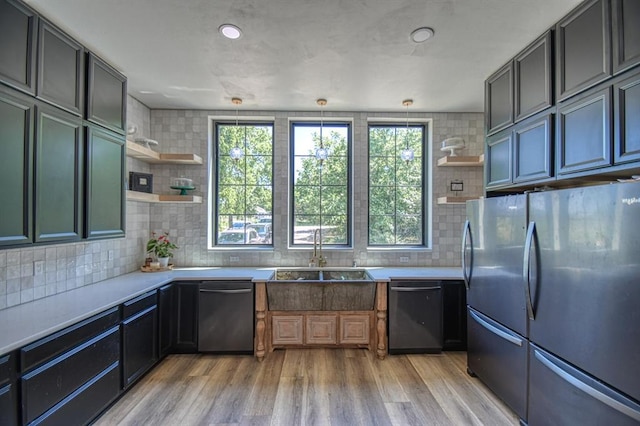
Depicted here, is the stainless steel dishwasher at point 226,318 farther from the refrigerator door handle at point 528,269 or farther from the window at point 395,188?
the refrigerator door handle at point 528,269

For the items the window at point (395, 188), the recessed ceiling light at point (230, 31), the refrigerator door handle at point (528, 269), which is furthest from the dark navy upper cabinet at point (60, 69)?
the refrigerator door handle at point (528, 269)

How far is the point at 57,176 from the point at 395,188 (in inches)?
131

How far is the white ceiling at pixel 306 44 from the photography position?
1.81 meters

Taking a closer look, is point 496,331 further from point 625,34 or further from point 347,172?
point 347,172

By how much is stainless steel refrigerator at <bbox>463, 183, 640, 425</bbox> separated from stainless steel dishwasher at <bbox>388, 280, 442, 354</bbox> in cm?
61

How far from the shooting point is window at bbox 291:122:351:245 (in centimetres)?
374

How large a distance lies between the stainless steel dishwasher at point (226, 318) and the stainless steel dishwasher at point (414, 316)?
1480 millimetres

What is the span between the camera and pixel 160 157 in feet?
10.6

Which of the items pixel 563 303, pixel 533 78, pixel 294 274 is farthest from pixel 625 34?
pixel 294 274

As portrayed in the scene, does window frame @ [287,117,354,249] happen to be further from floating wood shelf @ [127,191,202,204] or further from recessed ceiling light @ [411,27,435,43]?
recessed ceiling light @ [411,27,435,43]

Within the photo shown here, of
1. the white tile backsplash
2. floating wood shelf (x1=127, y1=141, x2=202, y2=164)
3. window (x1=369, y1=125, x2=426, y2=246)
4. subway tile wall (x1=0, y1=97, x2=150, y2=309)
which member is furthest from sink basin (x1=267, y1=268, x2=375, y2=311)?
floating wood shelf (x1=127, y1=141, x2=202, y2=164)

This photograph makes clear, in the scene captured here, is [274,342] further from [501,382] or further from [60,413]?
[501,382]

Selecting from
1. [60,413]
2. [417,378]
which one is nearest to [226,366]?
[60,413]

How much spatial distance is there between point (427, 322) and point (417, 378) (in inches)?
23.1
